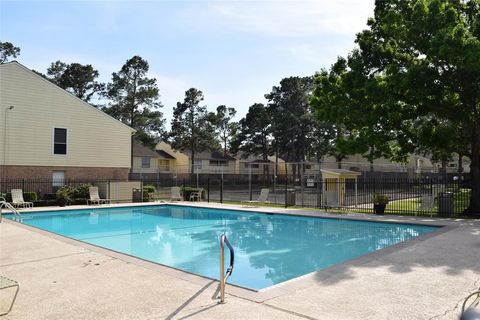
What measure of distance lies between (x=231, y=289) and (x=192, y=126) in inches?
1885

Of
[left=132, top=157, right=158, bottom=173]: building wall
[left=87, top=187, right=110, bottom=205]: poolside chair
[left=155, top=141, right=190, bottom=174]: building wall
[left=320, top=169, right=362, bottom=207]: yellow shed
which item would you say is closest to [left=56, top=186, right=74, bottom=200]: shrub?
[left=87, top=187, right=110, bottom=205]: poolside chair

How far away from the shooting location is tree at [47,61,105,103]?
45.7 metres

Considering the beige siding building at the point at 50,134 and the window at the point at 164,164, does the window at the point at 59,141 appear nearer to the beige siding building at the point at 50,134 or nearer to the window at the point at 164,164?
the beige siding building at the point at 50,134

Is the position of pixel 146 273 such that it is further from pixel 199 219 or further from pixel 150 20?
pixel 199 219

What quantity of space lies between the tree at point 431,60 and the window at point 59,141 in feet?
63.2

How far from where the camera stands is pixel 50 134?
25109mm

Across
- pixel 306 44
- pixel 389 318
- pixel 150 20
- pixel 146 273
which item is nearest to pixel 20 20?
pixel 150 20

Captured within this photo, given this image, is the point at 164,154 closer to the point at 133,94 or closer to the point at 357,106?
the point at 133,94

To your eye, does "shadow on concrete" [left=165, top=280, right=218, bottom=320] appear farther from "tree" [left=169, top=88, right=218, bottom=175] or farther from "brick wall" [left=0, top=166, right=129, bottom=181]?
"tree" [left=169, top=88, right=218, bottom=175]

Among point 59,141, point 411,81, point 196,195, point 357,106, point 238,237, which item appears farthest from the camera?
point 59,141

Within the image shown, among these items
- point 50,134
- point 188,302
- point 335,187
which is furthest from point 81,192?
point 188,302

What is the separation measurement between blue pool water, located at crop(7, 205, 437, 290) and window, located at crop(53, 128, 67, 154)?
686cm

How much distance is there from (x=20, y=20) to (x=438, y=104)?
590 inches

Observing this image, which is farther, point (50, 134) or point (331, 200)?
point (50, 134)
